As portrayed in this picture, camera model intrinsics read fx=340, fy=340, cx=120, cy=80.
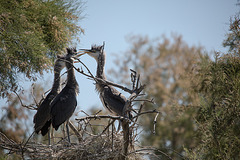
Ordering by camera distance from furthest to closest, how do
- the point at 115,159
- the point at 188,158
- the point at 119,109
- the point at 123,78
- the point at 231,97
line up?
1. the point at 123,78
2. the point at 119,109
3. the point at 231,97
4. the point at 188,158
5. the point at 115,159

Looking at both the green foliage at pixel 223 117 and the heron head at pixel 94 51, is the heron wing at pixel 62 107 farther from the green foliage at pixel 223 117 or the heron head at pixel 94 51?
the green foliage at pixel 223 117

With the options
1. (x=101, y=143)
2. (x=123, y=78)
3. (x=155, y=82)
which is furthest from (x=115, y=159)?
(x=155, y=82)

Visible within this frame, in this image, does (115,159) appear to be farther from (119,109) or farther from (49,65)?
(49,65)

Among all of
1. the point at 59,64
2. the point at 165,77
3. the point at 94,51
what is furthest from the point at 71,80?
the point at 165,77

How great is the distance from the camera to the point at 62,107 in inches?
204

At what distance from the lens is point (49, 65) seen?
214 inches

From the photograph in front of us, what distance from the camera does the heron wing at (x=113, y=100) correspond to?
19.4 ft

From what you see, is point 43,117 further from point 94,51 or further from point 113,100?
point 94,51

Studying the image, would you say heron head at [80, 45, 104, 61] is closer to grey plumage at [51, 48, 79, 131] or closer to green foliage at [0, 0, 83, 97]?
green foliage at [0, 0, 83, 97]

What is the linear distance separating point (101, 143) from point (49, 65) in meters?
1.60

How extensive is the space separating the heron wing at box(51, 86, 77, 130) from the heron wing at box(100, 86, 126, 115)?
29.4 inches

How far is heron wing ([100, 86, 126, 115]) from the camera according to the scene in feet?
19.4

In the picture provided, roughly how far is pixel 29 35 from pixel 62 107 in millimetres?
1182

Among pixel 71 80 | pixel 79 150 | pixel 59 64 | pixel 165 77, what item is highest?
pixel 165 77
